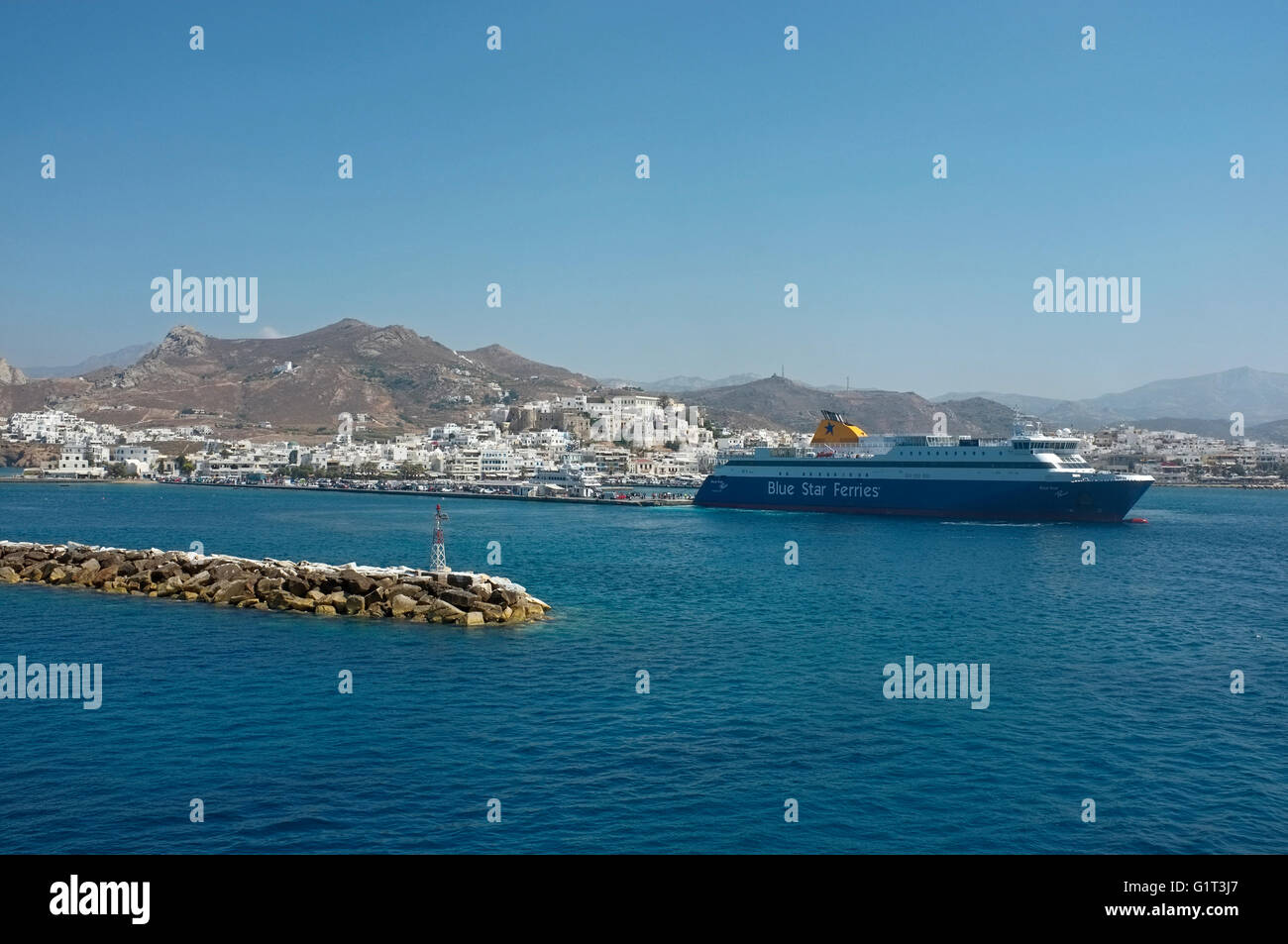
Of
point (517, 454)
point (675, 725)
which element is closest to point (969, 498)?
point (675, 725)

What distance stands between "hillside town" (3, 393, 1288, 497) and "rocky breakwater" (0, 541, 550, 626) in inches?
2331

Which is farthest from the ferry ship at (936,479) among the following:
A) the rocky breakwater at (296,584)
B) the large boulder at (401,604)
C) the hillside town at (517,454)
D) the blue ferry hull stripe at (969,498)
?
the large boulder at (401,604)

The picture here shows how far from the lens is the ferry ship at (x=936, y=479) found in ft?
182

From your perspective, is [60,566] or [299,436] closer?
[60,566]

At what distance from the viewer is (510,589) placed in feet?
81.0

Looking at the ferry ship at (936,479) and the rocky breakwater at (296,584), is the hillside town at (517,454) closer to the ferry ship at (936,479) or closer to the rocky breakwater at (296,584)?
the ferry ship at (936,479)

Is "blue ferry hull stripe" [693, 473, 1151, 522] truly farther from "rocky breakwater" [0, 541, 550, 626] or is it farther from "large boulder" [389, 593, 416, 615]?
"large boulder" [389, 593, 416, 615]

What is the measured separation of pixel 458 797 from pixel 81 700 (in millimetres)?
8740

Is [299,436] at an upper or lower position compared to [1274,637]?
upper

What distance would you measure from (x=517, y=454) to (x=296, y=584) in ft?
347

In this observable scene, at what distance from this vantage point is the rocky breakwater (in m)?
24.2
